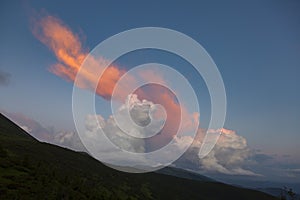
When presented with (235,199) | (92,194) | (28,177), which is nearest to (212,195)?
(235,199)

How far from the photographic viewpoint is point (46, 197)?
3625 cm

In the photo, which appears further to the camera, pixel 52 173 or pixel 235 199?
pixel 235 199

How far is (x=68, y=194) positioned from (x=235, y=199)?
172058 millimetres

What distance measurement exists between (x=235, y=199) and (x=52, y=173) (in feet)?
549

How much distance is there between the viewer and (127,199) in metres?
77.5

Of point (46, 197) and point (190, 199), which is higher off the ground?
point (190, 199)

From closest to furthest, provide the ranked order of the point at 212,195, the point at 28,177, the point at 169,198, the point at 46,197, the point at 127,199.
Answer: the point at 46,197
the point at 28,177
the point at 127,199
the point at 169,198
the point at 212,195

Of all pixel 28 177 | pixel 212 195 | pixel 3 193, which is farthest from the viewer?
pixel 212 195

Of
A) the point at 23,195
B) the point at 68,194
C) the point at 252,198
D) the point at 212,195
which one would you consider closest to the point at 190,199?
the point at 212,195

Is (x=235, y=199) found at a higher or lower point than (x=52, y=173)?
higher

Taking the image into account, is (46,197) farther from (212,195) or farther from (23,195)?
(212,195)

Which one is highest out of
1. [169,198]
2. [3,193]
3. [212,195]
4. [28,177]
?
[212,195]

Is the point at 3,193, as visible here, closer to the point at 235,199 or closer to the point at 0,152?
the point at 0,152

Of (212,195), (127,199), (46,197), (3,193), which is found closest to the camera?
(3,193)
